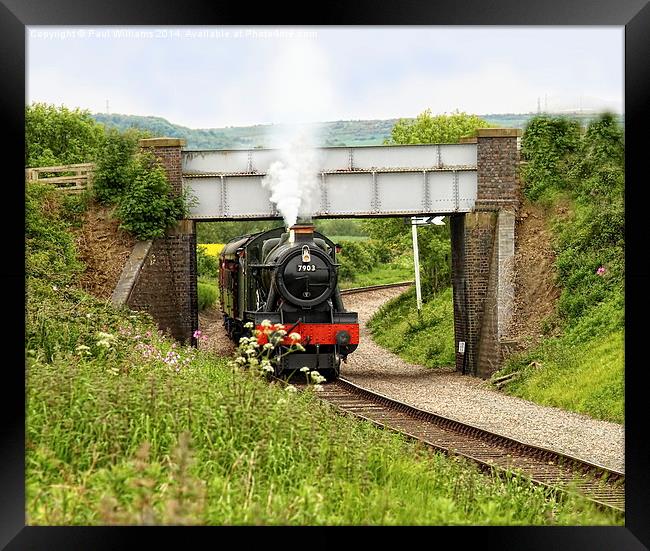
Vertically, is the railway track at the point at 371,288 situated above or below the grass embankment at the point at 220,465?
above

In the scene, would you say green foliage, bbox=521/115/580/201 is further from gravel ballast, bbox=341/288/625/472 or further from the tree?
the tree

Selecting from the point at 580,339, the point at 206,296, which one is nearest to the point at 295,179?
the point at 580,339

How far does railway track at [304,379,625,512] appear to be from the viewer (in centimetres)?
1095

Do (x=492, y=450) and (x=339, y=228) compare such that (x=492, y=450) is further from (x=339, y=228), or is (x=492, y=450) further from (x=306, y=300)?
(x=339, y=228)

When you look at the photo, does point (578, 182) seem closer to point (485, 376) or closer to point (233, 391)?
point (485, 376)

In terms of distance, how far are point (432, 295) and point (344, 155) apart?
45.1ft

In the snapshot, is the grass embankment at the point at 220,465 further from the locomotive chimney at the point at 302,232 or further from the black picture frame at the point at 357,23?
the locomotive chimney at the point at 302,232

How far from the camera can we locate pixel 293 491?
809cm

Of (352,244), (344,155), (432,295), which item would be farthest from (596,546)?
(352,244)

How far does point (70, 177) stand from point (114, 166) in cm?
118

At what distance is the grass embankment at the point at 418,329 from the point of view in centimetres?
2662

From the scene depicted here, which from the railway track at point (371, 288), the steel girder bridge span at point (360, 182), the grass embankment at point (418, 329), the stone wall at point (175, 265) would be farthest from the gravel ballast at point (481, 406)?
the railway track at point (371, 288)

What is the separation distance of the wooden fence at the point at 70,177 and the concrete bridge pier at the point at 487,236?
9.23 meters

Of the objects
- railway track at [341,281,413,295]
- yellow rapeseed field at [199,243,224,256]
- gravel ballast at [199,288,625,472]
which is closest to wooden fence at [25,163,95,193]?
gravel ballast at [199,288,625,472]
